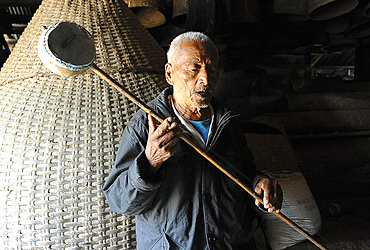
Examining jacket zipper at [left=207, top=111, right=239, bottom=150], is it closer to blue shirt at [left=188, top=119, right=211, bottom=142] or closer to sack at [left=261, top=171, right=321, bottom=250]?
blue shirt at [left=188, top=119, right=211, bottom=142]

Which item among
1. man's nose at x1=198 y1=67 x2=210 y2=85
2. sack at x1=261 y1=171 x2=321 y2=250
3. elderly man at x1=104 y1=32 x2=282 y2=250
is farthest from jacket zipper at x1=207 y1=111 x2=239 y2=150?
sack at x1=261 y1=171 x2=321 y2=250

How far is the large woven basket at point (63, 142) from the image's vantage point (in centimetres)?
130

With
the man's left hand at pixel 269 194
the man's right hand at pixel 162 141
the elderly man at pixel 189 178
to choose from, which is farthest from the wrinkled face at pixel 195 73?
the man's left hand at pixel 269 194

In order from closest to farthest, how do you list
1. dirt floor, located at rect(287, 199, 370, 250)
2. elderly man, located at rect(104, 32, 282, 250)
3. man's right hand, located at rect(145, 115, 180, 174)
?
man's right hand, located at rect(145, 115, 180, 174)
elderly man, located at rect(104, 32, 282, 250)
dirt floor, located at rect(287, 199, 370, 250)

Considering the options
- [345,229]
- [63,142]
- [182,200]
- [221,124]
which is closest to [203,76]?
[221,124]

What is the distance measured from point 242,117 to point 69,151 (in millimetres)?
1791

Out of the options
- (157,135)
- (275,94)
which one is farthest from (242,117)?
(157,135)

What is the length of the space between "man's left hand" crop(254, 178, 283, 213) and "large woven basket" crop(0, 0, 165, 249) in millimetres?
574

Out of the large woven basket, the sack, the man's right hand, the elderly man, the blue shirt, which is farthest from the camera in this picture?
the sack

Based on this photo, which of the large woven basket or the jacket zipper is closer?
the jacket zipper

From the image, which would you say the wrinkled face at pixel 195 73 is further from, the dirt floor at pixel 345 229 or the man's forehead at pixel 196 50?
the dirt floor at pixel 345 229

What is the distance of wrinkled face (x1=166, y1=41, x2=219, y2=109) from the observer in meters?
1.11

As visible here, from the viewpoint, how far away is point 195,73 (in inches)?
44.3

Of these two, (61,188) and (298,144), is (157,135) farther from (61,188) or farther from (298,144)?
(298,144)
